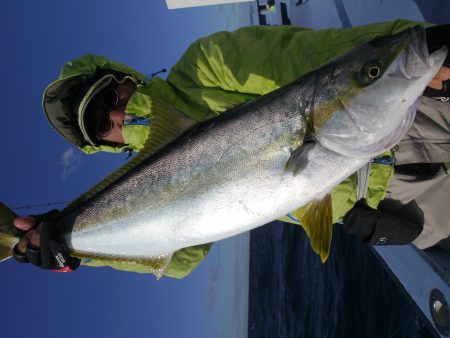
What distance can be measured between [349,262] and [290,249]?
7862mm

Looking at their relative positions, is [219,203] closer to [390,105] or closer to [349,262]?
[390,105]

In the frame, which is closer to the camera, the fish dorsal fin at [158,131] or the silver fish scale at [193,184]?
the silver fish scale at [193,184]

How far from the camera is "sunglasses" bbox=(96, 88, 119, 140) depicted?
4.02 metres

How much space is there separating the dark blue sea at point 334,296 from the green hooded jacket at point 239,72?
9.20ft

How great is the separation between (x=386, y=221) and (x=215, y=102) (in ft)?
6.17

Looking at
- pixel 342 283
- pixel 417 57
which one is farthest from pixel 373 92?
pixel 342 283

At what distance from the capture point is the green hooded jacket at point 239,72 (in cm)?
302

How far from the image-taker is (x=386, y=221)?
3252 millimetres

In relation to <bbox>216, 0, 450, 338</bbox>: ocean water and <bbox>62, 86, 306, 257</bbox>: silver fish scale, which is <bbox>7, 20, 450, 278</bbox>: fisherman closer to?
<bbox>62, 86, 306, 257</bbox>: silver fish scale

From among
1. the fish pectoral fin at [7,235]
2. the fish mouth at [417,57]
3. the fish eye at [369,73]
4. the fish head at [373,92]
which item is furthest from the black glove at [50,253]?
the fish mouth at [417,57]

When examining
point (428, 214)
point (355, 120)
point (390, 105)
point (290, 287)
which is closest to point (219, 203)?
point (355, 120)

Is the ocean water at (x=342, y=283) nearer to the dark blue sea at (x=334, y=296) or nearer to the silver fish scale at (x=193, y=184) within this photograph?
the dark blue sea at (x=334, y=296)

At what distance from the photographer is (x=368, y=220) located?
3246mm

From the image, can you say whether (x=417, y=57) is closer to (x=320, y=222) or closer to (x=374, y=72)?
→ (x=374, y=72)
